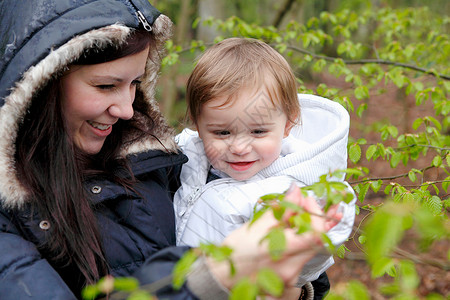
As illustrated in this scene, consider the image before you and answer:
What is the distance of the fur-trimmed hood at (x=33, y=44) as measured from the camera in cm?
173

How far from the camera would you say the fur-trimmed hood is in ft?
5.68

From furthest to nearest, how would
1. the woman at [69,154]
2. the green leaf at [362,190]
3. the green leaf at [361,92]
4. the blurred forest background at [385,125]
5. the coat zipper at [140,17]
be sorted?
the green leaf at [361,92] < the green leaf at [362,190] < the coat zipper at [140,17] < the woman at [69,154] < the blurred forest background at [385,125]

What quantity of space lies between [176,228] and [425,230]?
1371 millimetres

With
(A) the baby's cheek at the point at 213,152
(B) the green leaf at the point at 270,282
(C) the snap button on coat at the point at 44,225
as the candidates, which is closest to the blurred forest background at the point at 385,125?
(B) the green leaf at the point at 270,282

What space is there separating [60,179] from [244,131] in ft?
2.47

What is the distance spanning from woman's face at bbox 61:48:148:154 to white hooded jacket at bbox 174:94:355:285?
454 millimetres

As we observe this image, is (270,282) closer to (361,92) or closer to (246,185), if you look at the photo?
(246,185)

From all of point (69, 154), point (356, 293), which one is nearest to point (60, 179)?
point (69, 154)

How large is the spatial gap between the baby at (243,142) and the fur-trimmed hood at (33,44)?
45 cm

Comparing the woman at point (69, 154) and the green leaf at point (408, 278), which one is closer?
the green leaf at point (408, 278)

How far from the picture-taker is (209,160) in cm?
218

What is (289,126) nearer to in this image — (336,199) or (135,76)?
(135,76)

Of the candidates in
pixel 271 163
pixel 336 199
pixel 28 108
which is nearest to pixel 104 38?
pixel 28 108

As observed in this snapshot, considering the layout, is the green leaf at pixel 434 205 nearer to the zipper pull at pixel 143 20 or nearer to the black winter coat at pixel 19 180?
the black winter coat at pixel 19 180
